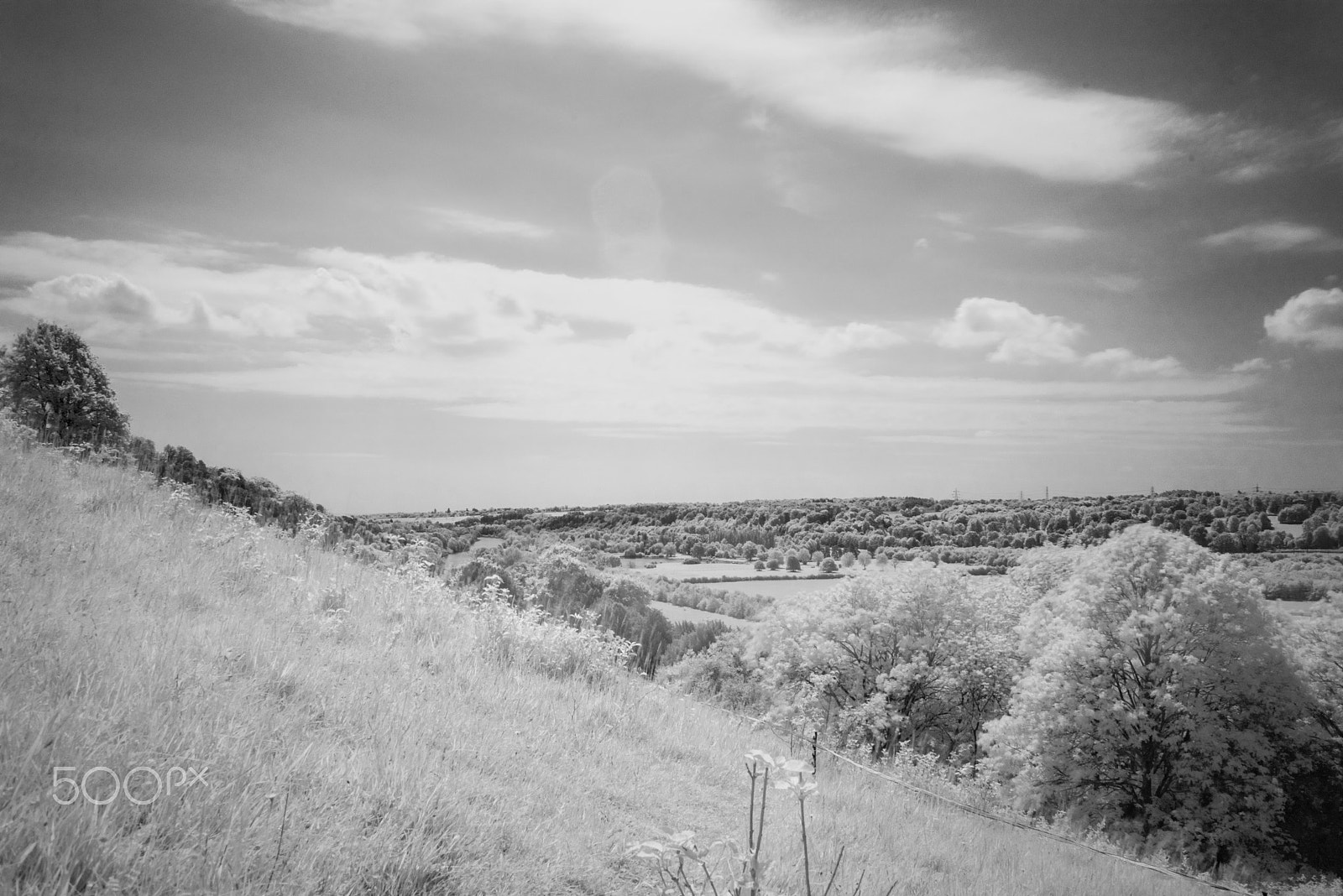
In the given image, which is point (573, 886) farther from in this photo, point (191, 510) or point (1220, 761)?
point (1220, 761)

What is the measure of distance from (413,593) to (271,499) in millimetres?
8126

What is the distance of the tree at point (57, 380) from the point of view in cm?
2733

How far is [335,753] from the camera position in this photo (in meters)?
3.87

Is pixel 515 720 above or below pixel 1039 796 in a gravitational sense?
above

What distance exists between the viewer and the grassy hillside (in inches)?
105

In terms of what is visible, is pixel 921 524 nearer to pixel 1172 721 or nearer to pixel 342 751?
pixel 1172 721

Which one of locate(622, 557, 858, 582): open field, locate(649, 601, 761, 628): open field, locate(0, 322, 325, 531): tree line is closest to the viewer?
Answer: locate(0, 322, 325, 531): tree line

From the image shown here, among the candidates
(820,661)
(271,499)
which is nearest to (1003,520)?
(820,661)

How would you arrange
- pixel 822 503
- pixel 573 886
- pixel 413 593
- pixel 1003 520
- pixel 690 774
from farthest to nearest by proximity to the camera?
pixel 822 503 → pixel 1003 520 → pixel 413 593 → pixel 690 774 → pixel 573 886

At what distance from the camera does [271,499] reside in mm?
15234

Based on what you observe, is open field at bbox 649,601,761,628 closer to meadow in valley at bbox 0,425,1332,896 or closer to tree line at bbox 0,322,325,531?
tree line at bbox 0,322,325,531

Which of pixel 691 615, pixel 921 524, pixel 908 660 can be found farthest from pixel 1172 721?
pixel 921 524

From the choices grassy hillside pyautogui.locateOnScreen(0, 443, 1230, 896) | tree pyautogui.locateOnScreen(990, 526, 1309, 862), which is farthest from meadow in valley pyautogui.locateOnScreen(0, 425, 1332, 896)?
tree pyautogui.locateOnScreen(990, 526, 1309, 862)

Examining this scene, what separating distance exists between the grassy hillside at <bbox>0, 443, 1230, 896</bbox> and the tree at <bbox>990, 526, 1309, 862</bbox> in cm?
1825
